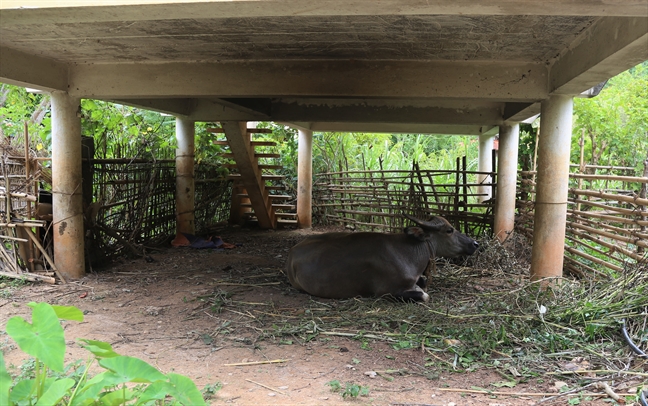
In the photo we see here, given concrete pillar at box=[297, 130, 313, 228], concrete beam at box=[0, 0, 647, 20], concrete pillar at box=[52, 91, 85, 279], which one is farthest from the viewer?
concrete pillar at box=[297, 130, 313, 228]

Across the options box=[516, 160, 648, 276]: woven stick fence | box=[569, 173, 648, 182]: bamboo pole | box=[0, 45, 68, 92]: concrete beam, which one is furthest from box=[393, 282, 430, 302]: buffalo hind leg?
box=[0, 45, 68, 92]: concrete beam

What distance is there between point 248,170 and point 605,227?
23.5ft

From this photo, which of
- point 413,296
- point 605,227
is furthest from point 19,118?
point 605,227

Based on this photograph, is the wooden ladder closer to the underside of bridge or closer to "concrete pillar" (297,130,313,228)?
"concrete pillar" (297,130,313,228)

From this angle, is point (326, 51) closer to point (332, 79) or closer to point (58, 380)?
point (332, 79)

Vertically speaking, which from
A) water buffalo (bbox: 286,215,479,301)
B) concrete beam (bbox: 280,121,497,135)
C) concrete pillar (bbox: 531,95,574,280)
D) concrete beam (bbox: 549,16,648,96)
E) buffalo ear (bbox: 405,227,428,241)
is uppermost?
concrete beam (bbox: 549,16,648,96)

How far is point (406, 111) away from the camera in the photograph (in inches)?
362

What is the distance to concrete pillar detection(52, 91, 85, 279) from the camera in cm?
643

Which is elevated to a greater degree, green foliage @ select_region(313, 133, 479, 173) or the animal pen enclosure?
green foliage @ select_region(313, 133, 479, 173)

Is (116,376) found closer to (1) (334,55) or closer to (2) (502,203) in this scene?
(1) (334,55)

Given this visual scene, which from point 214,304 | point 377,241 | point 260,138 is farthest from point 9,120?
point 377,241

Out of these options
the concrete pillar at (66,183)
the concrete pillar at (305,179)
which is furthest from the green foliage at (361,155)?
the concrete pillar at (66,183)

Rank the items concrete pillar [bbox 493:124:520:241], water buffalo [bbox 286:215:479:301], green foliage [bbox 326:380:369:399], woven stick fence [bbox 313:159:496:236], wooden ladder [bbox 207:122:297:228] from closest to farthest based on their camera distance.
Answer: green foliage [bbox 326:380:369:399] → water buffalo [bbox 286:215:479:301] → concrete pillar [bbox 493:124:520:241] → woven stick fence [bbox 313:159:496:236] → wooden ladder [bbox 207:122:297:228]

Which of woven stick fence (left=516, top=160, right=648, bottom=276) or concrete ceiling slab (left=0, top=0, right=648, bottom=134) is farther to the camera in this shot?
woven stick fence (left=516, top=160, right=648, bottom=276)
